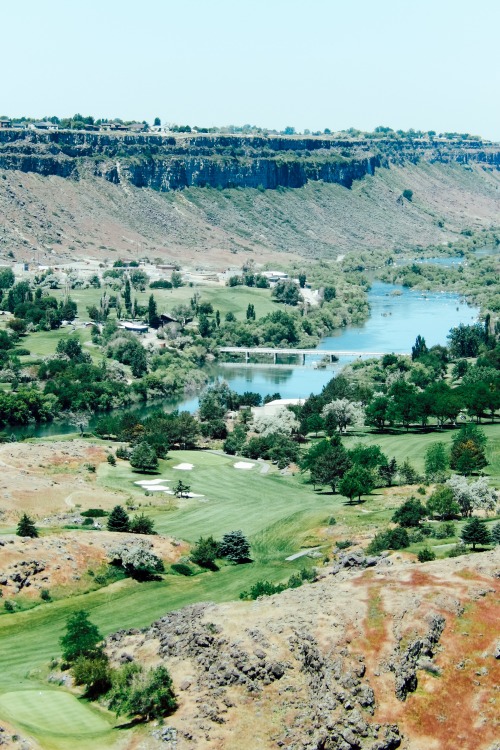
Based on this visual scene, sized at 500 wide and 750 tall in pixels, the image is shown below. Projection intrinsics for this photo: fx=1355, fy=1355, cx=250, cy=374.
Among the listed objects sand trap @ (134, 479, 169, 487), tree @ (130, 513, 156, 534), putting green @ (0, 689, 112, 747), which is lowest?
sand trap @ (134, 479, 169, 487)

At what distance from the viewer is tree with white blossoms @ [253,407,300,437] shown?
10478 centimetres

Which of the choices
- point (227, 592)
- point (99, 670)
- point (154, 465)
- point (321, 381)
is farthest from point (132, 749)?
point (321, 381)

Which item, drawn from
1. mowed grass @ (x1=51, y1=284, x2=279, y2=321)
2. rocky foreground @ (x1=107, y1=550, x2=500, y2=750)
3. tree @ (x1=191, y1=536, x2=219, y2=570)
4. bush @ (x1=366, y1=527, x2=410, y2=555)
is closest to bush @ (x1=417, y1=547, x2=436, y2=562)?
bush @ (x1=366, y1=527, x2=410, y2=555)

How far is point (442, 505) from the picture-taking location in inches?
2766

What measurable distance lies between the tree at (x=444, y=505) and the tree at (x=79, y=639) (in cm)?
2479

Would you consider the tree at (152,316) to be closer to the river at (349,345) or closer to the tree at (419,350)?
the river at (349,345)

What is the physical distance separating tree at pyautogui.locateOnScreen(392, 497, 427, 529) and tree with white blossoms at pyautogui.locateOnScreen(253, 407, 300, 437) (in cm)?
3297

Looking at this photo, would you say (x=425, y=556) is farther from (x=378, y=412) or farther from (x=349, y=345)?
(x=349, y=345)

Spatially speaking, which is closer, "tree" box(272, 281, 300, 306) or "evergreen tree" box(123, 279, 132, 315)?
"evergreen tree" box(123, 279, 132, 315)

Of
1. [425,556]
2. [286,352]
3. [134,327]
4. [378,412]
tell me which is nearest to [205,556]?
[425,556]

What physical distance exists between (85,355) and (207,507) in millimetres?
63969

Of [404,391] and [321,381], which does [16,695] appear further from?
[321,381]

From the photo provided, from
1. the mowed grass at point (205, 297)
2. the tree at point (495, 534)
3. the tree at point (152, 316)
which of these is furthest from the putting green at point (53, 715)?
the mowed grass at point (205, 297)

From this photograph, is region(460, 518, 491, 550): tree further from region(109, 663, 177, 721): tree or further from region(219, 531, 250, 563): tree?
region(109, 663, 177, 721): tree
